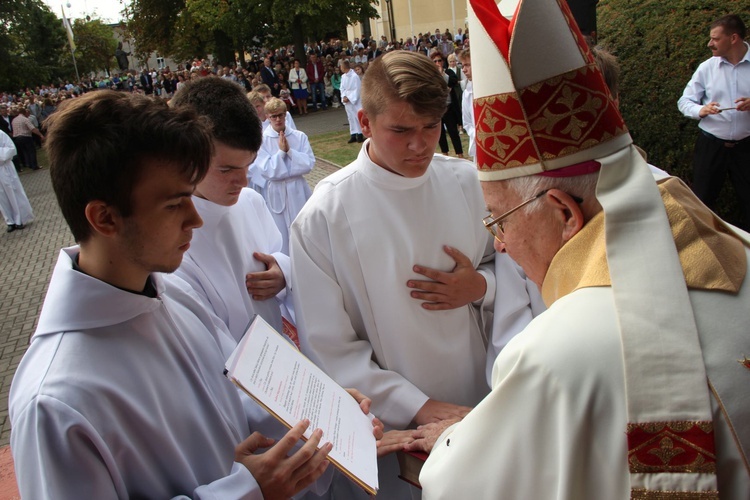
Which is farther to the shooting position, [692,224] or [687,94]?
[687,94]

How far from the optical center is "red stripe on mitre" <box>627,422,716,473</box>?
1.10 metres

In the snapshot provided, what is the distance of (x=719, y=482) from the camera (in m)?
1.15

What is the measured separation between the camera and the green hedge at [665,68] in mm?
6484

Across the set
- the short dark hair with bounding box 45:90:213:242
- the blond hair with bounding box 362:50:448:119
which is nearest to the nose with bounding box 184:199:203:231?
the short dark hair with bounding box 45:90:213:242

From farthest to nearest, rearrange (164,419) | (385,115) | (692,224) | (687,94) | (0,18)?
(0,18) < (687,94) < (385,115) < (164,419) < (692,224)

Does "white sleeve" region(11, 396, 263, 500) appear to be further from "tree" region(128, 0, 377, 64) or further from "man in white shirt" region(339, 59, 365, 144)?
"tree" region(128, 0, 377, 64)

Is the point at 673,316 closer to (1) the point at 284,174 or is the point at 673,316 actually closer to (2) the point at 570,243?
(2) the point at 570,243

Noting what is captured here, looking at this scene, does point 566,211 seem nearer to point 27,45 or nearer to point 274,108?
point 274,108

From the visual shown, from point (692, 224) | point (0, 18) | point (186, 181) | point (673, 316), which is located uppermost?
point (0, 18)

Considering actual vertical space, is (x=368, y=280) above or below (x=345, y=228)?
below

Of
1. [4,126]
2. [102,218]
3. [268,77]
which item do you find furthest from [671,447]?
[268,77]

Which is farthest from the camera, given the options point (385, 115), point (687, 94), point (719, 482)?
point (687, 94)

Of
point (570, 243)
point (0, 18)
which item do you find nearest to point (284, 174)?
point (570, 243)

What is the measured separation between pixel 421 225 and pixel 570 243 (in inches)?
44.7
